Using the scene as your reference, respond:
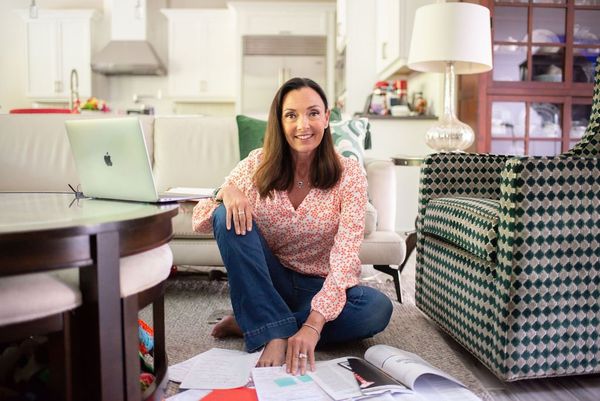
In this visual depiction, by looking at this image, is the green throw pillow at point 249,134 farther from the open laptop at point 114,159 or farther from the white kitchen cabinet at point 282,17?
the white kitchen cabinet at point 282,17

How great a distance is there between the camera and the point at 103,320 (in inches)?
39.6

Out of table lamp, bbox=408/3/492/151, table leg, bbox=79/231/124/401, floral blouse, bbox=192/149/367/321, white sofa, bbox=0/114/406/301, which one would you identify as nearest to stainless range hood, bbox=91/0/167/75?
white sofa, bbox=0/114/406/301

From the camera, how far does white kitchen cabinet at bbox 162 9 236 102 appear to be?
695 centimetres

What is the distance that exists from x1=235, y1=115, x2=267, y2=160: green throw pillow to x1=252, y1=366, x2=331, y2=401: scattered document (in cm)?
130

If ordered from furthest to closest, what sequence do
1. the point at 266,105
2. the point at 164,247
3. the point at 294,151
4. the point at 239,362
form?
the point at 266,105 → the point at 294,151 → the point at 239,362 → the point at 164,247

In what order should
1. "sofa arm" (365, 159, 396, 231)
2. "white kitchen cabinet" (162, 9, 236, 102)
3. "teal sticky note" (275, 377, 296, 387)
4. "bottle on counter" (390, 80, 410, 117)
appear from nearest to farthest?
"teal sticky note" (275, 377, 296, 387) → "sofa arm" (365, 159, 396, 231) → "bottle on counter" (390, 80, 410, 117) → "white kitchen cabinet" (162, 9, 236, 102)

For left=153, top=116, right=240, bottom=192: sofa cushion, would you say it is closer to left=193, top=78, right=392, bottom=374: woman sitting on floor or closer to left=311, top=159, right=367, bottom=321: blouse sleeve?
left=193, top=78, right=392, bottom=374: woman sitting on floor

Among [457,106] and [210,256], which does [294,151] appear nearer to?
[210,256]

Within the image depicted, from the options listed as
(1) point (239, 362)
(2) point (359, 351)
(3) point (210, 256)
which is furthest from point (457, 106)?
(1) point (239, 362)

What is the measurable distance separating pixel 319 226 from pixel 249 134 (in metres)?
0.99

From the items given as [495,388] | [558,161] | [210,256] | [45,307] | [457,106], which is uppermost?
[457,106]

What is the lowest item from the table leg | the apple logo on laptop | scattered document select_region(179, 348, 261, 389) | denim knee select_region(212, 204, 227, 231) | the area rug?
the area rug

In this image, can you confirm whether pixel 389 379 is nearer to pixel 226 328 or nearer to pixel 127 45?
pixel 226 328

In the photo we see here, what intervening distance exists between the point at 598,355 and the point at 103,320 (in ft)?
4.21
